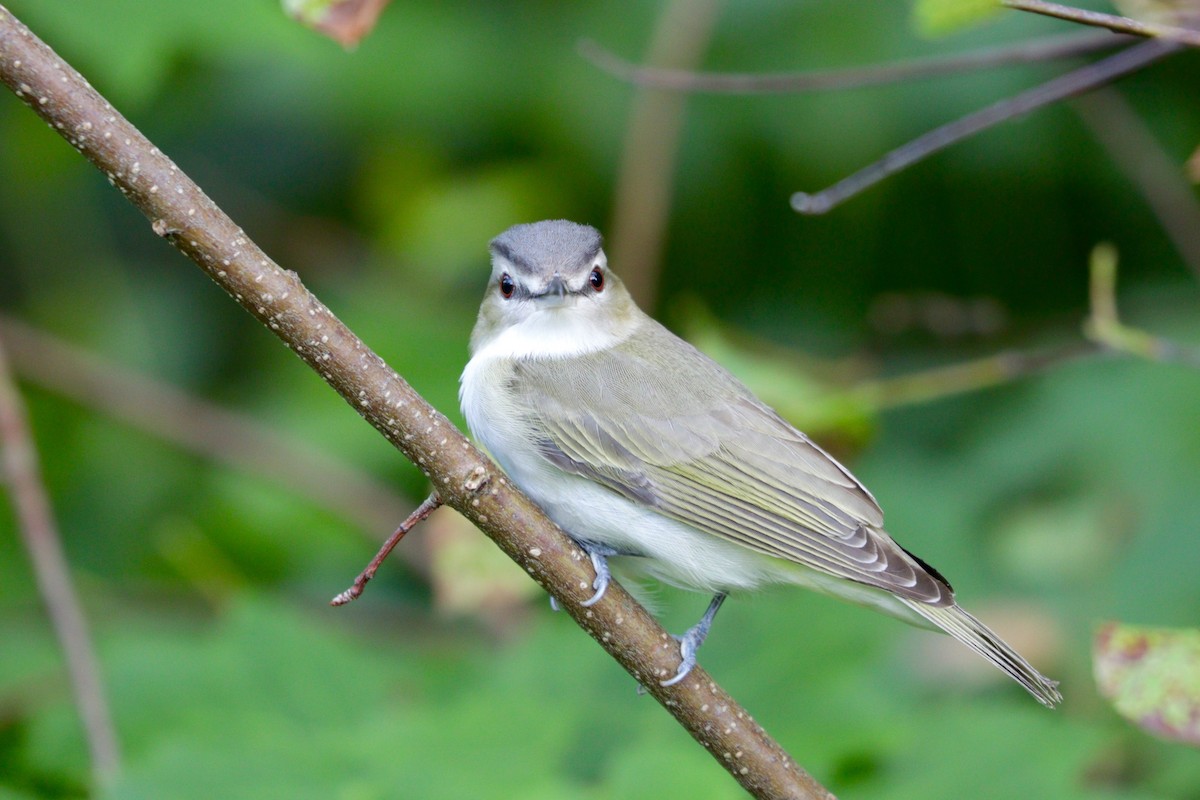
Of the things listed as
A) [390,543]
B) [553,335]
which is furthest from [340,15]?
[553,335]

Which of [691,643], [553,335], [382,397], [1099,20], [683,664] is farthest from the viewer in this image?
[553,335]

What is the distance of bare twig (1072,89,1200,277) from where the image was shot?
5.17 metres

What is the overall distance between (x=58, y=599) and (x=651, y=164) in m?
2.86

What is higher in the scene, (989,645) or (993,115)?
(993,115)

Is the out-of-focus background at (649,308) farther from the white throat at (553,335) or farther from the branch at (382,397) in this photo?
the branch at (382,397)

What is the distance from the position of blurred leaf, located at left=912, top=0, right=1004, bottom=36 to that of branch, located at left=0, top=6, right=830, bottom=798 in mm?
1177

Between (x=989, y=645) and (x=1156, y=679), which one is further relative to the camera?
(x=989, y=645)

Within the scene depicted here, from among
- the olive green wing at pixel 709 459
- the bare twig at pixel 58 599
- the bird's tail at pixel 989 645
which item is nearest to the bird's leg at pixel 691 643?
the olive green wing at pixel 709 459

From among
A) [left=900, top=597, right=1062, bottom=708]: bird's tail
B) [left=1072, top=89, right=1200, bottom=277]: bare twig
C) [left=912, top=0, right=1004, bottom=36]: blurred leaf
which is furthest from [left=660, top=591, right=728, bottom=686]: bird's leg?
[left=1072, top=89, right=1200, bottom=277]: bare twig

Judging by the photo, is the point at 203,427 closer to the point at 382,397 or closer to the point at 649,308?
the point at 649,308

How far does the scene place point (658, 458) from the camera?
3436 mm

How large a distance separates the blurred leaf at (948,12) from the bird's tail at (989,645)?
4.37 ft

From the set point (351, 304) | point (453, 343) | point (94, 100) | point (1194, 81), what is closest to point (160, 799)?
point (94, 100)

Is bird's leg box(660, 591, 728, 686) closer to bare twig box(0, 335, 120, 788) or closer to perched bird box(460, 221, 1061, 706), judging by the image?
perched bird box(460, 221, 1061, 706)
